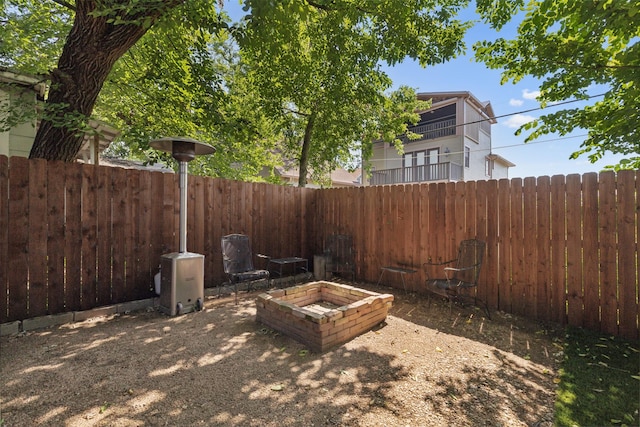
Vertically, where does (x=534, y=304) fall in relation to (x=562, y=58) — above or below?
below

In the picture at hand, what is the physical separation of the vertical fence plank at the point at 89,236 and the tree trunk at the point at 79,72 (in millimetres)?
513

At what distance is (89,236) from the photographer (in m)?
3.70

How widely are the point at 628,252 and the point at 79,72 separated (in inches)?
269

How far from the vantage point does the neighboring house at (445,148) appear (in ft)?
46.5

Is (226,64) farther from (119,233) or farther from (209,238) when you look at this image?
(119,233)

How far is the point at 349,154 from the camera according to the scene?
1123cm

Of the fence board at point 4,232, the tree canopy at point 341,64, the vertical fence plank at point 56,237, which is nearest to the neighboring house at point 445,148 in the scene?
the tree canopy at point 341,64

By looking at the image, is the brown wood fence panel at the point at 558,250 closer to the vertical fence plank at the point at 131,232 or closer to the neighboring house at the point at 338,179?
the vertical fence plank at the point at 131,232

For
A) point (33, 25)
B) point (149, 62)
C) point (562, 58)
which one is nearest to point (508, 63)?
point (562, 58)

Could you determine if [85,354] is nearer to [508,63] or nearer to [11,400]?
[11,400]

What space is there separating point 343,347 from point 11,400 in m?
2.61

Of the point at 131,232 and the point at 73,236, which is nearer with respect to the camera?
the point at 73,236

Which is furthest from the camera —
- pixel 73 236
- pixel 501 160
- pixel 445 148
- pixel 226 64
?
pixel 501 160

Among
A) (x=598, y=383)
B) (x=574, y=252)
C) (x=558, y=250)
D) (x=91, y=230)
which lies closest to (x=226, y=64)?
(x=91, y=230)
